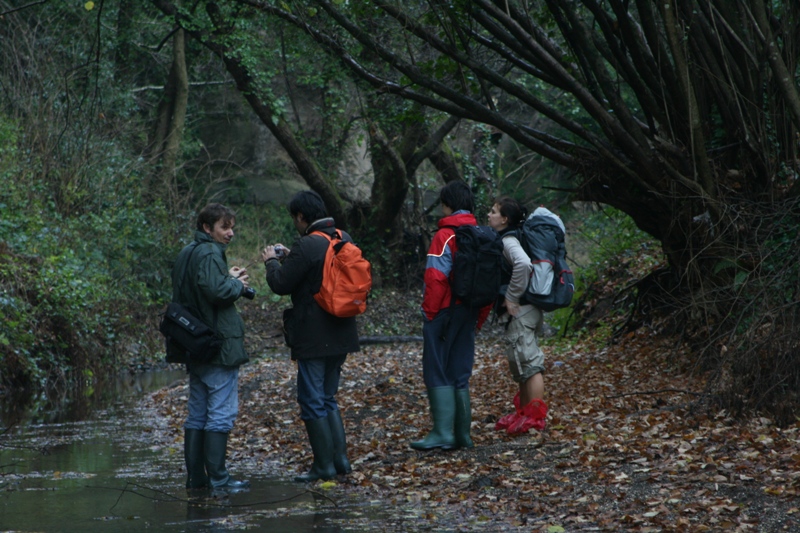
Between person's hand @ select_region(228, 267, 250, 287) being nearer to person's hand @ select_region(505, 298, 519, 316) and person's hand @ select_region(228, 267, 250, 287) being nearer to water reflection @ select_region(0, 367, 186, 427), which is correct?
person's hand @ select_region(505, 298, 519, 316)

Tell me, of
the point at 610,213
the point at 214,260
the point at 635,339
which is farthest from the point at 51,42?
the point at 214,260

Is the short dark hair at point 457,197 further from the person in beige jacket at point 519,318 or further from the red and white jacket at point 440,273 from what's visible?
the person in beige jacket at point 519,318

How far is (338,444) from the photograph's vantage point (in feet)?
23.9

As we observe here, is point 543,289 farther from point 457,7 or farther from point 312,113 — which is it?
point 312,113

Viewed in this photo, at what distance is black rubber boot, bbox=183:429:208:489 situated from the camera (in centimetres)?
691

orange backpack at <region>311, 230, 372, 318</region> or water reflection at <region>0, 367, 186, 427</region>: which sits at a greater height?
orange backpack at <region>311, 230, 372, 318</region>

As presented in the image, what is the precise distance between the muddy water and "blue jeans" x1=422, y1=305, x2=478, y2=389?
4.48 ft

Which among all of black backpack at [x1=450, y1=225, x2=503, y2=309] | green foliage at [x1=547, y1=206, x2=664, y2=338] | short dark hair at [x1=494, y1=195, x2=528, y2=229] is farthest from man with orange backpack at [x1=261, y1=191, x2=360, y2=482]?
green foliage at [x1=547, y1=206, x2=664, y2=338]

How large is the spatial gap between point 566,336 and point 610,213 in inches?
87.4

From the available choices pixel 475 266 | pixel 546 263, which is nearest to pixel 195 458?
pixel 475 266

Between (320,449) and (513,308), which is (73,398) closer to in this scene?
(320,449)

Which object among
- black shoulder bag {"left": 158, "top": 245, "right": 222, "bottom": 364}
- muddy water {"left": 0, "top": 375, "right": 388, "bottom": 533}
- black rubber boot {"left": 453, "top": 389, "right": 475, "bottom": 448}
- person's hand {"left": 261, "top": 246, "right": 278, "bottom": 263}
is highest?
person's hand {"left": 261, "top": 246, "right": 278, "bottom": 263}

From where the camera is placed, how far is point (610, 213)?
15.6 m

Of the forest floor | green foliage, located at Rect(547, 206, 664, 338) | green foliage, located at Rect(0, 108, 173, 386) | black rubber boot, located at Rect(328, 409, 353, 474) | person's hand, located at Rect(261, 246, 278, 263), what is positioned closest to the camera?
the forest floor
